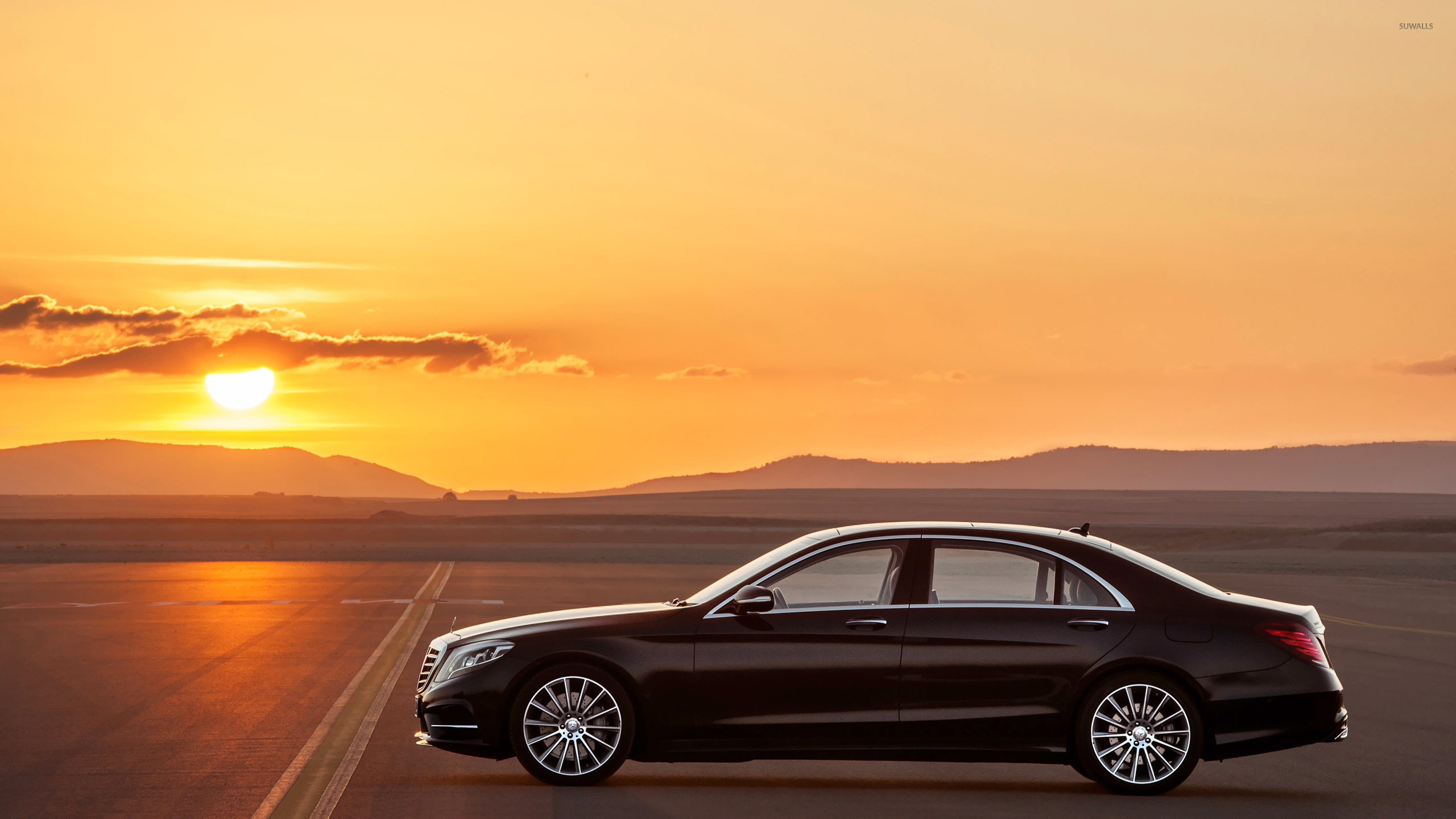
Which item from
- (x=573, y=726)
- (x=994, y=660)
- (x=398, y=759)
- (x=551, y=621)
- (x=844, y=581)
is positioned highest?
(x=844, y=581)

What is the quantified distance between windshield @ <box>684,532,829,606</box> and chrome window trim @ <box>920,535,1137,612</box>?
29.9 inches

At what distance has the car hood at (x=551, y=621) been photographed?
909 centimetres

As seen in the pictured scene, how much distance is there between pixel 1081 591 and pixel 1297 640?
4.37 feet

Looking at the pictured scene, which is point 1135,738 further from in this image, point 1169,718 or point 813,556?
point 813,556

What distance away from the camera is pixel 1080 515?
141 metres

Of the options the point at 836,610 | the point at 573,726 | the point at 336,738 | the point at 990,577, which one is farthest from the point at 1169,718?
the point at 336,738

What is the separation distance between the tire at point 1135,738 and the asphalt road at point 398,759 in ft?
0.49

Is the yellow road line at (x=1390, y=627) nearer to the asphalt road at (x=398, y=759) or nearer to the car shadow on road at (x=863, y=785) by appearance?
the asphalt road at (x=398, y=759)

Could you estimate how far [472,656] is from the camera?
29.9 feet

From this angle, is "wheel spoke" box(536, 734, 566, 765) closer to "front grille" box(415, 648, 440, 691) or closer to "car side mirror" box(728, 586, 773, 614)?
"front grille" box(415, 648, 440, 691)

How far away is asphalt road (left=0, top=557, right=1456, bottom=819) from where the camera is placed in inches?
332

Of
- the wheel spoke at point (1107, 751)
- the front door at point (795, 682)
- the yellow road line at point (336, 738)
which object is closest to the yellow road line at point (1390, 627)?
the yellow road line at point (336, 738)

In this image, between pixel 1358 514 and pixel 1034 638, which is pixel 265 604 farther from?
pixel 1358 514

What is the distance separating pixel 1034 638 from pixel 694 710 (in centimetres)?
209
